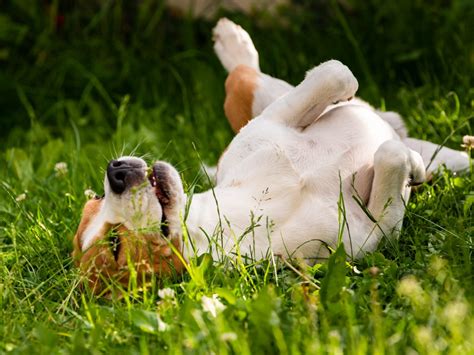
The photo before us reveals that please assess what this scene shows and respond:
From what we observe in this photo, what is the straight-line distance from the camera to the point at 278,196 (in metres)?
3.30

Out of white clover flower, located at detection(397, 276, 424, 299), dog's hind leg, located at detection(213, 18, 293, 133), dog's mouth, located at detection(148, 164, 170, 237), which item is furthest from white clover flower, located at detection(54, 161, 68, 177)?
white clover flower, located at detection(397, 276, 424, 299)

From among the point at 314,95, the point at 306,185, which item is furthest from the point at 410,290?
the point at 314,95

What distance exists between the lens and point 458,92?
450 centimetres

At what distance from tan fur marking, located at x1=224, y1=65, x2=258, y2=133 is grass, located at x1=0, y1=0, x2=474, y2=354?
0.95 feet

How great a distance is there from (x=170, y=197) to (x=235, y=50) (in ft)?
5.75

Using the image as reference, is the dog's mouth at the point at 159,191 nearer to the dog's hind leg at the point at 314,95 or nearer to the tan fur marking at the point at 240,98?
the dog's hind leg at the point at 314,95

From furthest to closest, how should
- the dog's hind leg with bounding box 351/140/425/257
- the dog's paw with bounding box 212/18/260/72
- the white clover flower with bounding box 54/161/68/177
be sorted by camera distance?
1. the dog's paw with bounding box 212/18/260/72
2. the white clover flower with bounding box 54/161/68/177
3. the dog's hind leg with bounding box 351/140/425/257

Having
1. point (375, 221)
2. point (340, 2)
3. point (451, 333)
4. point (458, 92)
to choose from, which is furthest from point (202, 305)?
point (340, 2)

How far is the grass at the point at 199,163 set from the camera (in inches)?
93.4

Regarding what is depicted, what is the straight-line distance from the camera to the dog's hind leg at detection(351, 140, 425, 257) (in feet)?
10.3

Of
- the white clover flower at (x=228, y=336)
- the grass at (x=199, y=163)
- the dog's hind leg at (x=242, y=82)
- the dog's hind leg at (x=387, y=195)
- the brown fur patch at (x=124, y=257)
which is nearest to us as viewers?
the white clover flower at (x=228, y=336)

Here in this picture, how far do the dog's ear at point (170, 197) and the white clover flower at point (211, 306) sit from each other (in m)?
0.56

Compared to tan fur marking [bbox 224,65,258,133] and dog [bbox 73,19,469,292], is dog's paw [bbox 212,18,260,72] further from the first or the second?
dog [bbox 73,19,469,292]

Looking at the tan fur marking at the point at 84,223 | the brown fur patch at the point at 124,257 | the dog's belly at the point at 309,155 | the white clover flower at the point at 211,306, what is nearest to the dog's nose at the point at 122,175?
the brown fur patch at the point at 124,257
